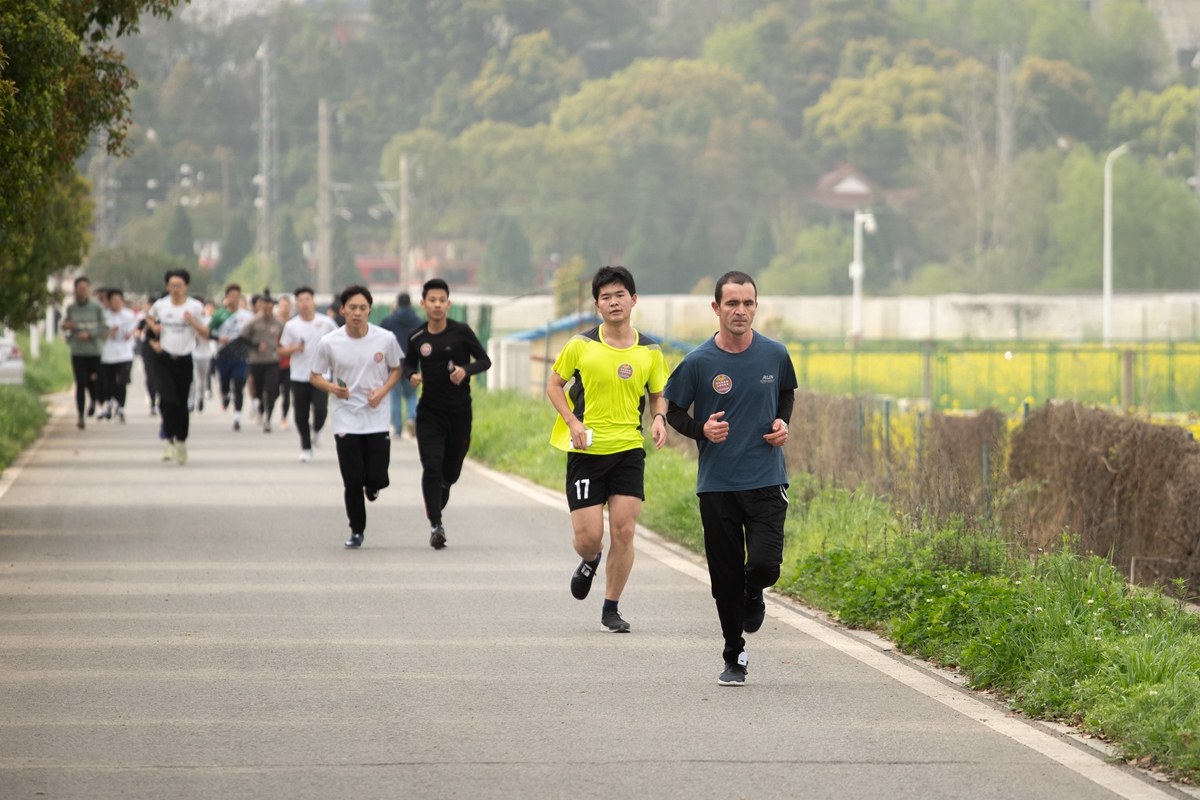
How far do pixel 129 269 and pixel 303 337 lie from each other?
58963mm

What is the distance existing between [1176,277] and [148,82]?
69.2 m

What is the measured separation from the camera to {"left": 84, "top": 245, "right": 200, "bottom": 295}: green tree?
7325cm

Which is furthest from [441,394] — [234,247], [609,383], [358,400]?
[234,247]

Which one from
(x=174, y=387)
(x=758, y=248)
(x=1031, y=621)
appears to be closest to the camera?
(x=1031, y=621)

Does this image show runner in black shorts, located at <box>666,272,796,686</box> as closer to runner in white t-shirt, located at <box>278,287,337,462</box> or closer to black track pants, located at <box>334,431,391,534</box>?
black track pants, located at <box>334,431,391,534</box>

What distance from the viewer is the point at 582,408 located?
9.01 m

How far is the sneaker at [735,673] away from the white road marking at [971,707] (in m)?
0.69

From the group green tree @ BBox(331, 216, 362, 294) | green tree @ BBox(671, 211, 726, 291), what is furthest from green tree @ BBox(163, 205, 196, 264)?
green tree @ BBox(671, 211, 726, 291)

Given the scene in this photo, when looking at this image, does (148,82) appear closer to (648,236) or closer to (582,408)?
(648,236)

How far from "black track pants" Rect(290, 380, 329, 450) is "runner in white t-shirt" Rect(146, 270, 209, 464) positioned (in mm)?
1125

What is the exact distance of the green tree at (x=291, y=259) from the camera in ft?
335

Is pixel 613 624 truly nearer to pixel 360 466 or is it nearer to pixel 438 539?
pixel 438 539

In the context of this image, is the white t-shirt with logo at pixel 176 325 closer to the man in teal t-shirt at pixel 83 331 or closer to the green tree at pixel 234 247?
the man in teal t-shirt at pixel 83 331

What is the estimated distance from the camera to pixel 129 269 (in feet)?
243
